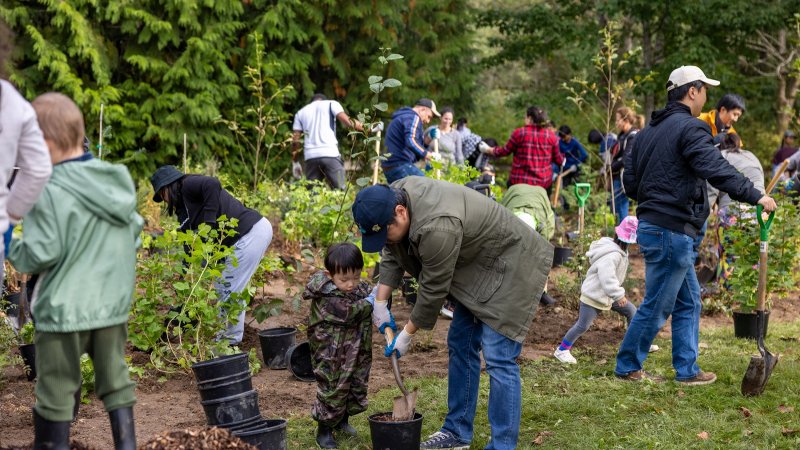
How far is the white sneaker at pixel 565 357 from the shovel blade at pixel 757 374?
1291 millimetres

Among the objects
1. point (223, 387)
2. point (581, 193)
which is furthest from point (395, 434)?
point (581, 193)

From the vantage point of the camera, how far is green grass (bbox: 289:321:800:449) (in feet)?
16.5

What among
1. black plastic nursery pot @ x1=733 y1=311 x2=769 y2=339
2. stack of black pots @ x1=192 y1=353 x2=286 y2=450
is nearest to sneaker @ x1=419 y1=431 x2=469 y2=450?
stack of black pots @ x1=192 y1=353 x2=286 y2=450

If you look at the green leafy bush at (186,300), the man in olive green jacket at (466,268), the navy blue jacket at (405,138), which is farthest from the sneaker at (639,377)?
the navy blue jacket at (405,138)

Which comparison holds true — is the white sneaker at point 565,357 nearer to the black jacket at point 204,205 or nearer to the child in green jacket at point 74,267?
the black jacket at point 204,205

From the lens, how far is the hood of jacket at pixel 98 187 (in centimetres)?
345

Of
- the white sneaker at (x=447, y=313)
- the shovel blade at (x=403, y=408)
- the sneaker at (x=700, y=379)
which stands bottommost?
the white sneaker at (x=447, y=313)

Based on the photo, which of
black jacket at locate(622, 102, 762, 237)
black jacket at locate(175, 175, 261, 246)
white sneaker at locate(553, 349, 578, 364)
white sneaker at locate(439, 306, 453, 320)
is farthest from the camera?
white sneaker at locate(439, 306, 453, 320)

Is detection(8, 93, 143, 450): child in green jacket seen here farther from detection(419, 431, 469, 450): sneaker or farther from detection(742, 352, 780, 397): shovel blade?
detection(742, 352, 780, 397): shovel blade

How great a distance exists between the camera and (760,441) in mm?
4984

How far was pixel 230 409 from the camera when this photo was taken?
14.6 ft

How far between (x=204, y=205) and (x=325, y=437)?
190cm

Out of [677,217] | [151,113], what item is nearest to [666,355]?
[677,217]

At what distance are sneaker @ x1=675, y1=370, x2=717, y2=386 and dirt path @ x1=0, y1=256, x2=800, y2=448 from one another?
3.17 ft
